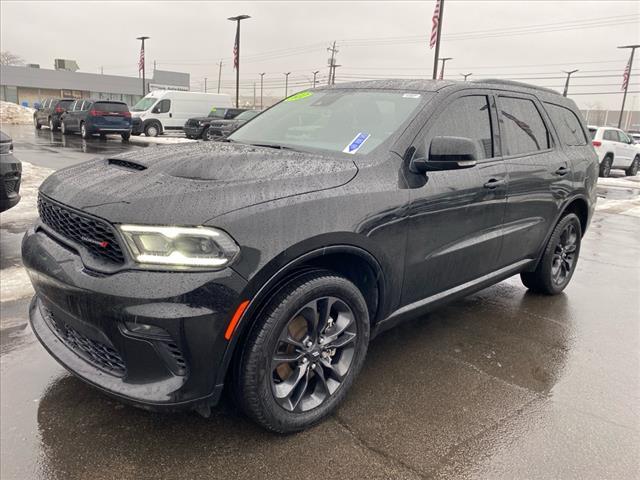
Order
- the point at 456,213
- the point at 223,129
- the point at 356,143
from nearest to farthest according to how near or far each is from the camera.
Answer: the point at 356,143
the point at 456,213
the point at 223,129

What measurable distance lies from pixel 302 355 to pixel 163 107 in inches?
1007

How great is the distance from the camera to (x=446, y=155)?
2773mm

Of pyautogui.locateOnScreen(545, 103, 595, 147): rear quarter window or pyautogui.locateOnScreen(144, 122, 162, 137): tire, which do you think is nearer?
pyautogui.locateOnScreen(545, 103, 595, 147): rear quarter window

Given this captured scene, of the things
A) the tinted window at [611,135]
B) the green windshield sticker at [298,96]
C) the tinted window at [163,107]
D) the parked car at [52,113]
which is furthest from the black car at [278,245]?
the parked car at [52,113]

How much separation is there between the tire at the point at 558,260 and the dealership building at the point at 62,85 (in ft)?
195

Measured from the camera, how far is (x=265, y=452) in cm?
236

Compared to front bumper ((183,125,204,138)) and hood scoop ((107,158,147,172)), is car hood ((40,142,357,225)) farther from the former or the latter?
front bumper ((183,125,204,138))

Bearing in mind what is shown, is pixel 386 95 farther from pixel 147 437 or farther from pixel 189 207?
pixel 147 437

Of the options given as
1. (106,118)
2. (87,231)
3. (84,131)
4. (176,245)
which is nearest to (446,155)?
(176,245)

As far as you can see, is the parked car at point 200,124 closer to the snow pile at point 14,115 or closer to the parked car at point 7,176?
the parked car at point 7,176

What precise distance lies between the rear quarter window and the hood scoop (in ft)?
11.3

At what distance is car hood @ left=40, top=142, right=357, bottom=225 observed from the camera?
210 cm

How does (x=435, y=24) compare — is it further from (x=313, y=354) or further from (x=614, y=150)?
(x=313, y=354)

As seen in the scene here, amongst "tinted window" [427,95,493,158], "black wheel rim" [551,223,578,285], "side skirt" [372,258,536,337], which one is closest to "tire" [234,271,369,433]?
"side skirt" [372,258,536,337]
